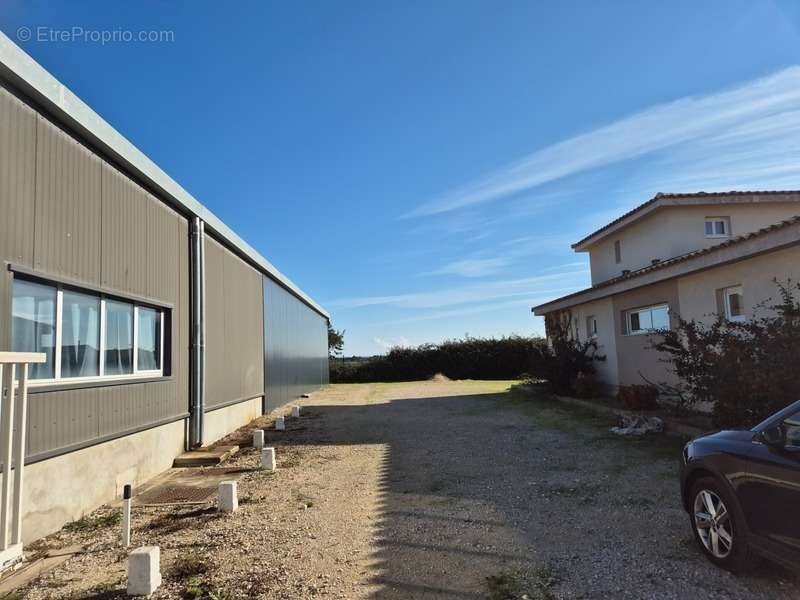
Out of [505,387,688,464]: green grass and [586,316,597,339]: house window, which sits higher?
[586,316,597,339]: house window

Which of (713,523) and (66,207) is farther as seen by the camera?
(66,207)

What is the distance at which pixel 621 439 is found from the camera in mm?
10047

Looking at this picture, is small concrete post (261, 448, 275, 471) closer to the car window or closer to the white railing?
the white railing

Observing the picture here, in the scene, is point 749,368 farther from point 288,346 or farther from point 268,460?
point 288,346

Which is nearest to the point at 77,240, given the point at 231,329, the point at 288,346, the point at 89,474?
the point at 89,474

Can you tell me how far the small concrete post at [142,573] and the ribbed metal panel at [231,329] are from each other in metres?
6.86

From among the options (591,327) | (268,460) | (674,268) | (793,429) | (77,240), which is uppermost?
(674,268)

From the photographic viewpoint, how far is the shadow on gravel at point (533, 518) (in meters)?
4.15

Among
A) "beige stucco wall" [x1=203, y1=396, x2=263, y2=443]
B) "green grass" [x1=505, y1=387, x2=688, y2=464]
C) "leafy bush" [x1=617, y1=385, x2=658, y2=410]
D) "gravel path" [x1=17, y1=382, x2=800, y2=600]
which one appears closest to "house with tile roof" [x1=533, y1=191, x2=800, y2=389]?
"leafy bush" [x1=617, y1=385, x2=658, y2=410]

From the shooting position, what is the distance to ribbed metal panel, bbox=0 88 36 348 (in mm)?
5219

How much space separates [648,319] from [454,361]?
2224 centimetres

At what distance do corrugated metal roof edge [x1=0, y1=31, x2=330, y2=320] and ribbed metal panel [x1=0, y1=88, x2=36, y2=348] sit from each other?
0.84ft

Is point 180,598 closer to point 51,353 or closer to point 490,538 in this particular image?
point 490,538

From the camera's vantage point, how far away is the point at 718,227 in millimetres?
16688
